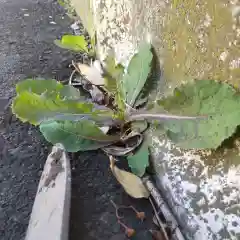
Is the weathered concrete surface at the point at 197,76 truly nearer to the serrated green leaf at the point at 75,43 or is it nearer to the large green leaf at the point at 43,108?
the large green leaf at the point at 43,108

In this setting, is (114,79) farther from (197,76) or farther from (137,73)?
(197,76)

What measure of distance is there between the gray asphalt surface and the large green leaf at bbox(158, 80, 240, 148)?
21 centimetres

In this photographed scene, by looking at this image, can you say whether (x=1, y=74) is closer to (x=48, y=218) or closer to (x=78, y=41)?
(x=78, y=41)

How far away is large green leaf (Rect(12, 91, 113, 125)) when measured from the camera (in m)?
0.98

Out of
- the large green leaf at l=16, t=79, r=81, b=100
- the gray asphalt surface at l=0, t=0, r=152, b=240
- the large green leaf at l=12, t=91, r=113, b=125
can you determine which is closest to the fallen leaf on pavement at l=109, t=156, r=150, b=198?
the gray asphalt surface at l=0, t=0, r=152, b=240

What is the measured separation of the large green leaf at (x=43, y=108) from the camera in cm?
98

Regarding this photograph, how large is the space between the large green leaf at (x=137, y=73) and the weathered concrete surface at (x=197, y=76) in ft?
0.10

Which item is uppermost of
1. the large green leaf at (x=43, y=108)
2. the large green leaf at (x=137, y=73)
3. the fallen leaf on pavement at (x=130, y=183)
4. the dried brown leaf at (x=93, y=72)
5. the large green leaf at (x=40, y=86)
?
the large green leaf at (x=137, y=73)

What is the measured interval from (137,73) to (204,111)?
0.25 m

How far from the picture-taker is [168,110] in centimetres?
89

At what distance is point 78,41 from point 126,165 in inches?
19.9

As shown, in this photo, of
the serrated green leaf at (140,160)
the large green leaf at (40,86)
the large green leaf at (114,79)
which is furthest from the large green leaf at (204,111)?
the large green leaf at (40,86)

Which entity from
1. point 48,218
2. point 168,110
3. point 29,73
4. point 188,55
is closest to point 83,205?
point 48,218

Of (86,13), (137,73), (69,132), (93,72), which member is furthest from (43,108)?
(86,13)
